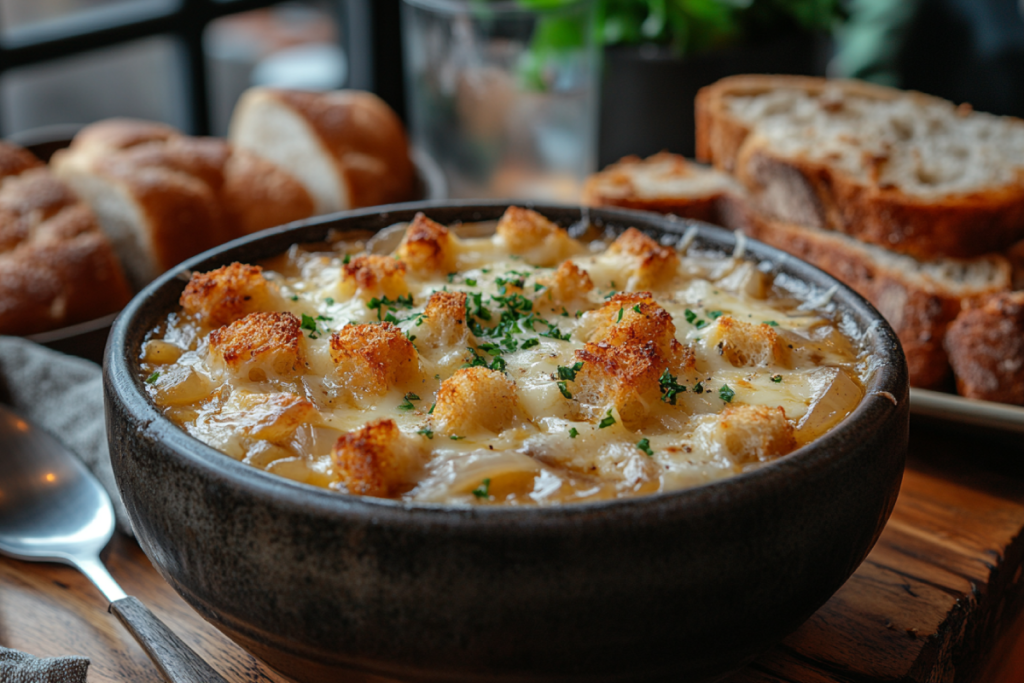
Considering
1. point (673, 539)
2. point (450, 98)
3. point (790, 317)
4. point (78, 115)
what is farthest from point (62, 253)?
point (78, 115)

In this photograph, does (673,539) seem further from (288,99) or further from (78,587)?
(288,99)

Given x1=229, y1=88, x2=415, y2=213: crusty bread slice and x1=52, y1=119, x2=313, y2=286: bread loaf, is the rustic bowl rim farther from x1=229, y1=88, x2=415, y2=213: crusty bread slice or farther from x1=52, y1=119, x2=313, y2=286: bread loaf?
x1=229, y1=88, x2=415, y2=213: crusty bread slice

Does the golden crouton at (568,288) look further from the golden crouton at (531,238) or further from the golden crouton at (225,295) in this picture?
the golden crouton at (225,295)

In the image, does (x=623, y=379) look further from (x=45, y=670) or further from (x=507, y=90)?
(x=507, y=90)

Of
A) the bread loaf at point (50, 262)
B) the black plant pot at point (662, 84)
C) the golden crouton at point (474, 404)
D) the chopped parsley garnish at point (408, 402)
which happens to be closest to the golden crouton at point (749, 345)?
the golden crouton at point (474, 404)

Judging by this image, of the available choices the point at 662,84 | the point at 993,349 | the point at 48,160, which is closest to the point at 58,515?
the point at 48,160

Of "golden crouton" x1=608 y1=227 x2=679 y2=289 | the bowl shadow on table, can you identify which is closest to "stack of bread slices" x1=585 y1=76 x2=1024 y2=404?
the bowl shadow on table
